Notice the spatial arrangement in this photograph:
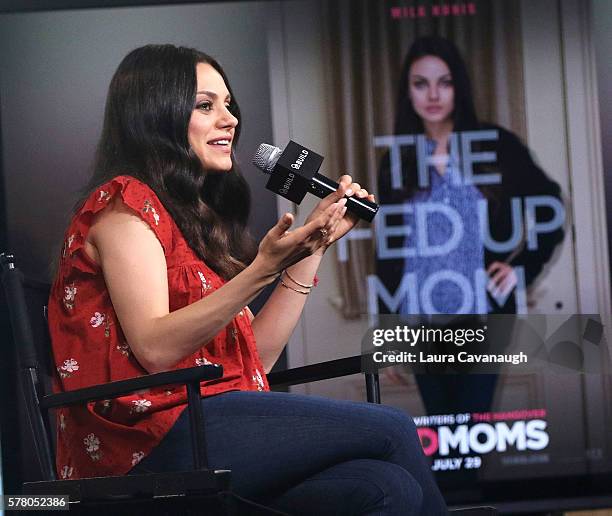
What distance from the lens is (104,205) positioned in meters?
1.63

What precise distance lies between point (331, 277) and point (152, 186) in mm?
1801

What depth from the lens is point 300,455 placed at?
5.04 feet

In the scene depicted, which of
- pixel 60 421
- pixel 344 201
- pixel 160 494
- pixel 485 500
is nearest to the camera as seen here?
pixel 160 494

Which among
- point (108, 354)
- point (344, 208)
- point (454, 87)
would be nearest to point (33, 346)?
point (108, 354)

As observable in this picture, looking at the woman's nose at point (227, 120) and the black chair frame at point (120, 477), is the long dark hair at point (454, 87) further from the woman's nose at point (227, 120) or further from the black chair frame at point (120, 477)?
the black chair frame at point (120, 477)

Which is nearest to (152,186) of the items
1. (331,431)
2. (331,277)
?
(331,431)

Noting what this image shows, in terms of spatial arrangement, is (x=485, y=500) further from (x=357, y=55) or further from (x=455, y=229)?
(x=357, y=55)

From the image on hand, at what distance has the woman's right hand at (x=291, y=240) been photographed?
4.91 ft

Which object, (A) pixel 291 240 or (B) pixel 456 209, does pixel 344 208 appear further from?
(B) pixel 456 209

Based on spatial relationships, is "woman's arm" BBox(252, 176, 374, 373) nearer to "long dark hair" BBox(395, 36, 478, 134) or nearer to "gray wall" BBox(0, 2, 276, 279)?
"gray wall" BBox(0, 2, 276, 279)

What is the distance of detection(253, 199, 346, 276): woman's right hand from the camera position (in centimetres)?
150

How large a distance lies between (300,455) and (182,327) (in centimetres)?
26

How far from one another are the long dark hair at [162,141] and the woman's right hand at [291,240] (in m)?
0.26

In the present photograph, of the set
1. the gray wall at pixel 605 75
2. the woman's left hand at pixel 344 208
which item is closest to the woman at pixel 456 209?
the gray wall at pixel 605 75
